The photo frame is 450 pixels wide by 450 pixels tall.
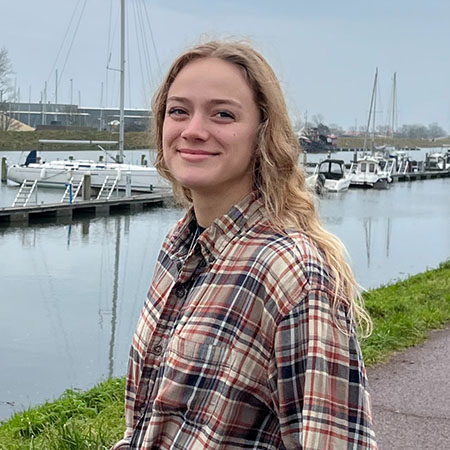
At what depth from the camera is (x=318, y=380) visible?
158 cm

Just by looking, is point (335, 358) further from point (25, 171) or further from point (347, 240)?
point (25, 171)

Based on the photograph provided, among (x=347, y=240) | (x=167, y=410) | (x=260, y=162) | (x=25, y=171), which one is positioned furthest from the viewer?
(x=25, y=171)

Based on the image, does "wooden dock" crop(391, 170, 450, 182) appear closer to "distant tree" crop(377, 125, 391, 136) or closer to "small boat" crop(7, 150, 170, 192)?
"distant tree" crop(377, 125, 391, 136)

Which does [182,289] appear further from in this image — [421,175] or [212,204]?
[421,175]

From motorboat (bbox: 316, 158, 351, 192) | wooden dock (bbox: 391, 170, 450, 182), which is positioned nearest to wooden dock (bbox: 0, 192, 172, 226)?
motorboat (bbox: 316, 158, 351, 192)

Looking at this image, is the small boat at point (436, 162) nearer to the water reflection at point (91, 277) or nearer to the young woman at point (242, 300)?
the water reflection at point (91, 277)

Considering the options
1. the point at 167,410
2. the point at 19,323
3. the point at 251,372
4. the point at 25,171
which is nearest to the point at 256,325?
the point at 251,372

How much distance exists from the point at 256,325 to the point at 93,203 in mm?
29328

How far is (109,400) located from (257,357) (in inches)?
166

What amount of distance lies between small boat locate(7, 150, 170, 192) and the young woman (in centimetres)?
3429

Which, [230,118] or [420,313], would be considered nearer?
[230,118]

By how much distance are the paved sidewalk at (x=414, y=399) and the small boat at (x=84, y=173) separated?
99.6ft

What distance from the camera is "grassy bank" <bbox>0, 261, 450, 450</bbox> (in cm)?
413

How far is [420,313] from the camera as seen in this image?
785 cm
